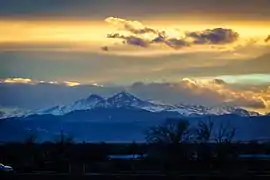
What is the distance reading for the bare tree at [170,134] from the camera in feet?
343

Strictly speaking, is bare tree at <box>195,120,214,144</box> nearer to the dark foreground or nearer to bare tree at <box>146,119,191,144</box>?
bare tree at <box>146,119,191,144</box>

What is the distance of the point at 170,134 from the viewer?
354 ft

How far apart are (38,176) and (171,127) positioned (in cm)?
7337

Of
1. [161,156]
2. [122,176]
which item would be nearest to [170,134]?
[161,156]

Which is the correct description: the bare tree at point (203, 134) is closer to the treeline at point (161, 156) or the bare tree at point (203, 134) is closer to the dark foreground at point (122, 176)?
the treeline at point (161, 156)

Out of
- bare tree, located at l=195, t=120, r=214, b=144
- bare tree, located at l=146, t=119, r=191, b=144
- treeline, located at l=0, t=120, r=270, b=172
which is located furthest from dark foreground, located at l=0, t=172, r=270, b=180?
bare tree, located at l=195, t=120, r=214, b=144

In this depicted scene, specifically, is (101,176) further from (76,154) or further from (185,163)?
(76,154)

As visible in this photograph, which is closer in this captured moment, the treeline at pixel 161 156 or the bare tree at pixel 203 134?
the treeline at pixel 161 156

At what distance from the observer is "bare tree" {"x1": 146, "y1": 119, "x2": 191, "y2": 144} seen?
10452 centimetres

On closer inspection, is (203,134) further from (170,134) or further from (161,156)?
(161,156)

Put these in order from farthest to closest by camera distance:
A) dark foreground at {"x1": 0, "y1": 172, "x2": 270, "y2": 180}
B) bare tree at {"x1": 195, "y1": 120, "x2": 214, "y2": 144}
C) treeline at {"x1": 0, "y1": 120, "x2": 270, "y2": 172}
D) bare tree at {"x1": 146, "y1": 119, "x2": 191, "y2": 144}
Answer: bare tree at {"x1": 195, "y1": 120, "x2": 214, "y2": 144} < bare tree at {"x1": 146, "y1": 119, "x2": 191, "y2": 144} < treeline at {"x1": 0, "y1": 120, "x2": 270, "y2": 172} < dark foreground at {"x1": 0, "y1": 172, "x2": 270, "y2": 180}

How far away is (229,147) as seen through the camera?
93.9 meters

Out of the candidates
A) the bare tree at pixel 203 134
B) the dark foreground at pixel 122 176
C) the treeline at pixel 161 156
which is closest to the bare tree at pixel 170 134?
the treeline at pixel 161 156

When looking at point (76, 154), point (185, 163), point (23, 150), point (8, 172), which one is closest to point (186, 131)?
point (76, 154)
